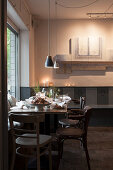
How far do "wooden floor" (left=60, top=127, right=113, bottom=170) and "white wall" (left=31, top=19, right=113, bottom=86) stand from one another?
6.83ft

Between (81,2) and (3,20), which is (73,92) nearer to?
(81,2)

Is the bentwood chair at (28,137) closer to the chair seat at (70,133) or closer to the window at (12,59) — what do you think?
the chair seat at (70,133)

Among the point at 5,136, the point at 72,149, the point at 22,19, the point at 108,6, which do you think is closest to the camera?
the point at 5,136

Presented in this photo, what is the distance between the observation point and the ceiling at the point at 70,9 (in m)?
4.84

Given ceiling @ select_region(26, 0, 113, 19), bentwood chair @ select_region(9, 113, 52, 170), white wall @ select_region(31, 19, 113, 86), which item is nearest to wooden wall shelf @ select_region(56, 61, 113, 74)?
white wall @ select_region(31, 19, 113, 86)

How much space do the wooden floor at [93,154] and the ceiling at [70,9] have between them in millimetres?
3005

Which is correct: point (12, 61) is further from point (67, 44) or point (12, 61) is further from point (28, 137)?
point (28, 137)

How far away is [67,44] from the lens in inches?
244

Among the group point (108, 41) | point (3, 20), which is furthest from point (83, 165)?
point (108, 41)

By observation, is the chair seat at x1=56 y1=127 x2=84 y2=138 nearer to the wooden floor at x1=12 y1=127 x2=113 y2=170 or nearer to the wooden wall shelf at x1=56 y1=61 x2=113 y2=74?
the wooden floor at x1=12 y1=127 x2=113 y2=170

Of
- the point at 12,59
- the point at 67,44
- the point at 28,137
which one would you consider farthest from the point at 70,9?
the point at 28,137

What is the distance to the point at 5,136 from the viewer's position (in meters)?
1.27

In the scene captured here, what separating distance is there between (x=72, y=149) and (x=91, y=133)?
4.18 feet

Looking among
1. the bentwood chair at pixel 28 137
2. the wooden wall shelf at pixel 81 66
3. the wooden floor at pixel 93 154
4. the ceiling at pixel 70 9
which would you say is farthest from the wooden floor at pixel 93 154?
the ceiling at pixel 70 9
